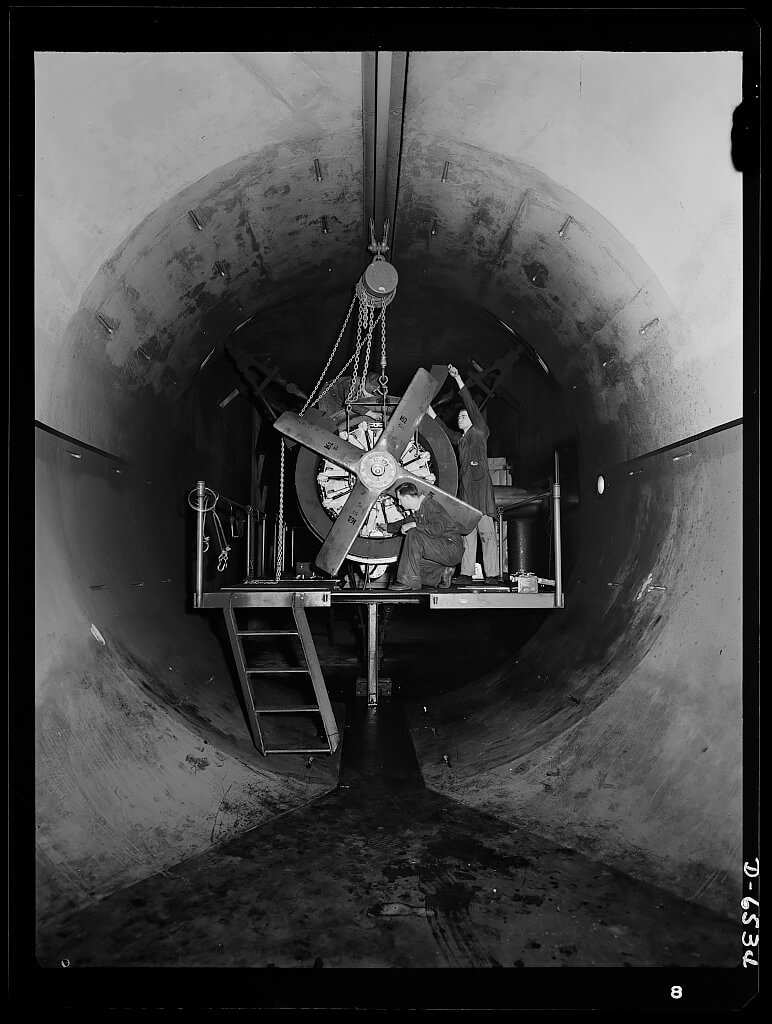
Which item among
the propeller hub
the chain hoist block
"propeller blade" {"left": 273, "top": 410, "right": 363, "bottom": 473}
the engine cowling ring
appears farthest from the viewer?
the engine cowling ring

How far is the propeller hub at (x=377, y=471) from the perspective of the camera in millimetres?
6801

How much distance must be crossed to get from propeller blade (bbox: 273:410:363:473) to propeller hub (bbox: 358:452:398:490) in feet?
0.49

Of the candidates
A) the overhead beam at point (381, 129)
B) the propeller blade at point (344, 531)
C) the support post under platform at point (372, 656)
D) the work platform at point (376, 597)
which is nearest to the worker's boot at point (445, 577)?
the work platform at point (376, 597)

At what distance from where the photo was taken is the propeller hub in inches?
268

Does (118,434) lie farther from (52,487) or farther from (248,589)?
(248,589)

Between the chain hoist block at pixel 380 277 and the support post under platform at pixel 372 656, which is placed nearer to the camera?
the chain hoist block at pixel 380 277

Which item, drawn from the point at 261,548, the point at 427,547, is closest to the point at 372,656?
the point at 427,547

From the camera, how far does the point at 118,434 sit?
481cm

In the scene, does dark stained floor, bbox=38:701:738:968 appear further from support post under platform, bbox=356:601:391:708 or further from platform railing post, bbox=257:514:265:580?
platform railing post, bbox=257:514:265:580

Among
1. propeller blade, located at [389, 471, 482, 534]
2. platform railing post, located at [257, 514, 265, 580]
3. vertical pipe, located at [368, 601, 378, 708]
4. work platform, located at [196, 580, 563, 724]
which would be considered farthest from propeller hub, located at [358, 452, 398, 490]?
platform railing post, located at [257, 514, 265, 580]

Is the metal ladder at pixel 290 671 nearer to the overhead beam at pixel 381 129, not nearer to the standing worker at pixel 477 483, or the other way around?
the standing worker at pixel 477 483

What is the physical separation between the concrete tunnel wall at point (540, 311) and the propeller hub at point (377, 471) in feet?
6.59

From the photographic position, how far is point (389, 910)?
315 cm
